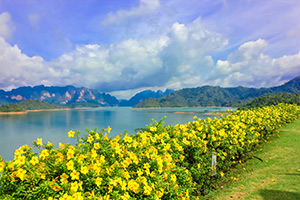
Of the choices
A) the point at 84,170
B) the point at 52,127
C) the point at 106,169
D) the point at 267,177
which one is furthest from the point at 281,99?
the point at 52,127

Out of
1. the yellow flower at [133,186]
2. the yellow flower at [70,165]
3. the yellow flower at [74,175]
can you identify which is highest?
the yellow flower at [70,165]

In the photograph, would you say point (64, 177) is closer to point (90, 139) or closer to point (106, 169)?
point (106, 169)

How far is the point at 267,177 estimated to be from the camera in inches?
218

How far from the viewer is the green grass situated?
15.0ft

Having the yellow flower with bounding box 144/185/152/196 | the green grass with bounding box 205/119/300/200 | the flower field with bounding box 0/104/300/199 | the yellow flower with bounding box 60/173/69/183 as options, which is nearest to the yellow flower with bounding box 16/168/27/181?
the flower field with bounding box 0/104/300/199

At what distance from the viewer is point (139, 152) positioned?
3111 mm

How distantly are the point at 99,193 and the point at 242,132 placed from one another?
19.1 feet

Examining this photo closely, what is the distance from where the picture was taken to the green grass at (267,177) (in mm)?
4570

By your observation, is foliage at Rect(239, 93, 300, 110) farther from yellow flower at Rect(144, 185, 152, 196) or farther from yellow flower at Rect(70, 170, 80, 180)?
yellow flower at Rect(70, 170, 80, 180)

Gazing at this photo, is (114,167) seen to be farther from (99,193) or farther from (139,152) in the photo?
(139,152)

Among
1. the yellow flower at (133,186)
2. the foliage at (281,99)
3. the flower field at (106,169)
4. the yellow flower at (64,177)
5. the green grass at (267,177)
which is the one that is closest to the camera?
the flower field at (106,169)

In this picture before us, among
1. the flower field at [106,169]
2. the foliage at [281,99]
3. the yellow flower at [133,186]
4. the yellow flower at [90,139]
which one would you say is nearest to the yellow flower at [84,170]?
the flower field at [106,169]

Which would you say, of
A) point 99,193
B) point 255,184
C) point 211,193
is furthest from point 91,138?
point 255,184

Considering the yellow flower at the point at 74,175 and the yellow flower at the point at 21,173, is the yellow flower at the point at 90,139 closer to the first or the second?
the yellow flower at the point at 74,175
